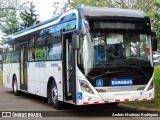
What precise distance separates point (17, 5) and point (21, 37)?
1692cm

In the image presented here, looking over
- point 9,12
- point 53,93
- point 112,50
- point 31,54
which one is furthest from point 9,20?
point 112,50

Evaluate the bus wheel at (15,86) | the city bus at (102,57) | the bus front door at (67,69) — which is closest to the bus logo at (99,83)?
the city bus at (102,57)

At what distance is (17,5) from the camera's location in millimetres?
33312

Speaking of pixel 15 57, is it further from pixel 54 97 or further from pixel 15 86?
pixel 54 97

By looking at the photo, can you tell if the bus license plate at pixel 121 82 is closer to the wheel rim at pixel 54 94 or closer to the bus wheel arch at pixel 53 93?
the bus wheel arch at pixel 53 93

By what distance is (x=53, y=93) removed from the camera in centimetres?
1253

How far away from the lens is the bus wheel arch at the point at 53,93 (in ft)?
40.1

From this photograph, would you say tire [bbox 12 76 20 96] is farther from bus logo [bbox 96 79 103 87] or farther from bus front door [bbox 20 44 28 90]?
bus logo [bbox 96 79 103 87]

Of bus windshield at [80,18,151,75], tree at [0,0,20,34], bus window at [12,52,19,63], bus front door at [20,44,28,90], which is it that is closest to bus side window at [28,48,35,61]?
bus front door at [20,44,28,90]

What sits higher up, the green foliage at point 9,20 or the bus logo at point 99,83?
the green foliage at point 9,20

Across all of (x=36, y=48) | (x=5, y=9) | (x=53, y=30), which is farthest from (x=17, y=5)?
(x=53, y=30)

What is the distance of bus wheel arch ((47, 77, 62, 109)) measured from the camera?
12.2 meters

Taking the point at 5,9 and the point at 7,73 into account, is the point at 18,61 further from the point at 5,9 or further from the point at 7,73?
the point at 5,9

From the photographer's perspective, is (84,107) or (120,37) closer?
(120,37)
